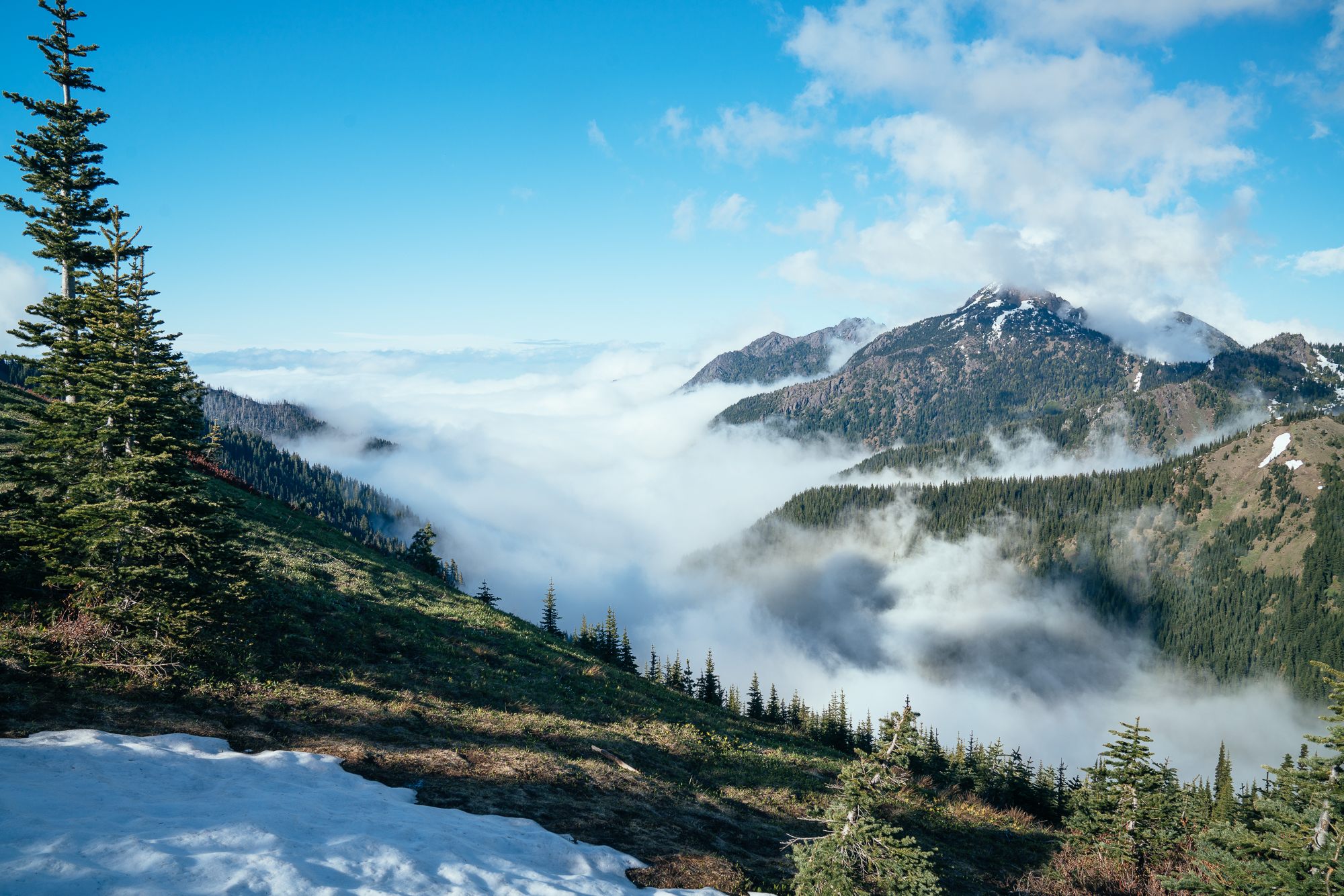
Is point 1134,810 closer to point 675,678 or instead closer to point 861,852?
point 861,852

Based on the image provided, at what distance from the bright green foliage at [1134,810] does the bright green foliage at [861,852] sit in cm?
1430

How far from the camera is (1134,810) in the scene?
2094cm

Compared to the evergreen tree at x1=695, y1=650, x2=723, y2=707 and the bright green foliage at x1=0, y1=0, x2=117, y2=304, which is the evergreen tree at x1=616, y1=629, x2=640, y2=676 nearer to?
the evergreen tree at x1=695, y1=650, x2=723, y2=707

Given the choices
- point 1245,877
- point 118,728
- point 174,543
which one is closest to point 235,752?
point 118,728

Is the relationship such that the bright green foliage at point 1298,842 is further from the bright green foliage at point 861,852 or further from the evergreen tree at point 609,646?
the evergreen tree at point 609,646

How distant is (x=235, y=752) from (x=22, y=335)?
2719cm

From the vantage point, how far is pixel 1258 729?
573ft

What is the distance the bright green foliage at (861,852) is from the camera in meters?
11.2

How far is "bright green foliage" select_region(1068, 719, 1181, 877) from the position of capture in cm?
2075

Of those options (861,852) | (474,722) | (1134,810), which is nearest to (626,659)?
(474,722)

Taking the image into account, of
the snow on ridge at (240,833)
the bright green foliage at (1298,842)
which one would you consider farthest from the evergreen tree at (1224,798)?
the snow on ridge at (240,833)

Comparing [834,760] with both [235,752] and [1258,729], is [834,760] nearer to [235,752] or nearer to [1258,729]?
[235,752]

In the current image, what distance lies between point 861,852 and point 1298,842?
9013 mm

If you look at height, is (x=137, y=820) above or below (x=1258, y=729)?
above
